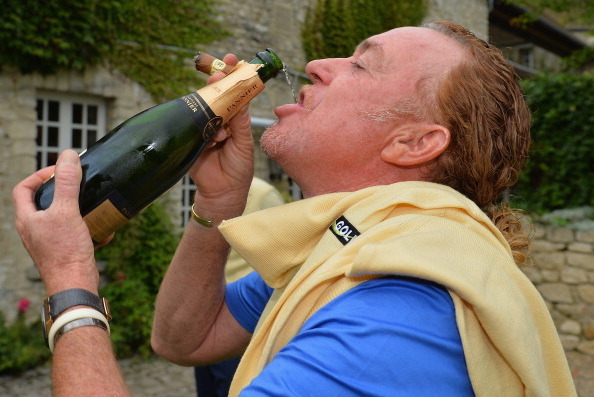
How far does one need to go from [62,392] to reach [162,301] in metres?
0.84

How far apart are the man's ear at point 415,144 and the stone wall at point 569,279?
701 cm

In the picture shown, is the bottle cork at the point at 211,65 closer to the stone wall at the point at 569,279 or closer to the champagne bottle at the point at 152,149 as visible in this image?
the champagne bottle at the point at 152,149

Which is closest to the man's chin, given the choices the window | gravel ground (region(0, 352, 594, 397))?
gravel ground (region(0, 352, 594, 397))

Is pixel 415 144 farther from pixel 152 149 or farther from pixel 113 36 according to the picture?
pixel 113 36

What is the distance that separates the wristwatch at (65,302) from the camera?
123 centimetres

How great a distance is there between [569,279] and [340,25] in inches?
194

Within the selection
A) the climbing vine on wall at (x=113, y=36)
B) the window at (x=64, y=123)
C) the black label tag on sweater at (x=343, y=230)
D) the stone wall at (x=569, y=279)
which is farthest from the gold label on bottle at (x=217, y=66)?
the stone wall at (x=569, y=279)

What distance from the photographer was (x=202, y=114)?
1808mm

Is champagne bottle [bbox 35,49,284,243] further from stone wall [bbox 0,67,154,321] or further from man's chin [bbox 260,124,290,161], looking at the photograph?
stone wall [bbox 0,67,154,321]

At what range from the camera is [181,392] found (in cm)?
615

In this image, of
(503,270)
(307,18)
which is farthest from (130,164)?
(307,18)

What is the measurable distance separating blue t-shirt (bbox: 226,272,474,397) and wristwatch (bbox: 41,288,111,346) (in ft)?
1.30

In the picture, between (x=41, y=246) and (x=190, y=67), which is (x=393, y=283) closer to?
(x=41, y=246)

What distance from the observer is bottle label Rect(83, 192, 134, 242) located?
156cm
